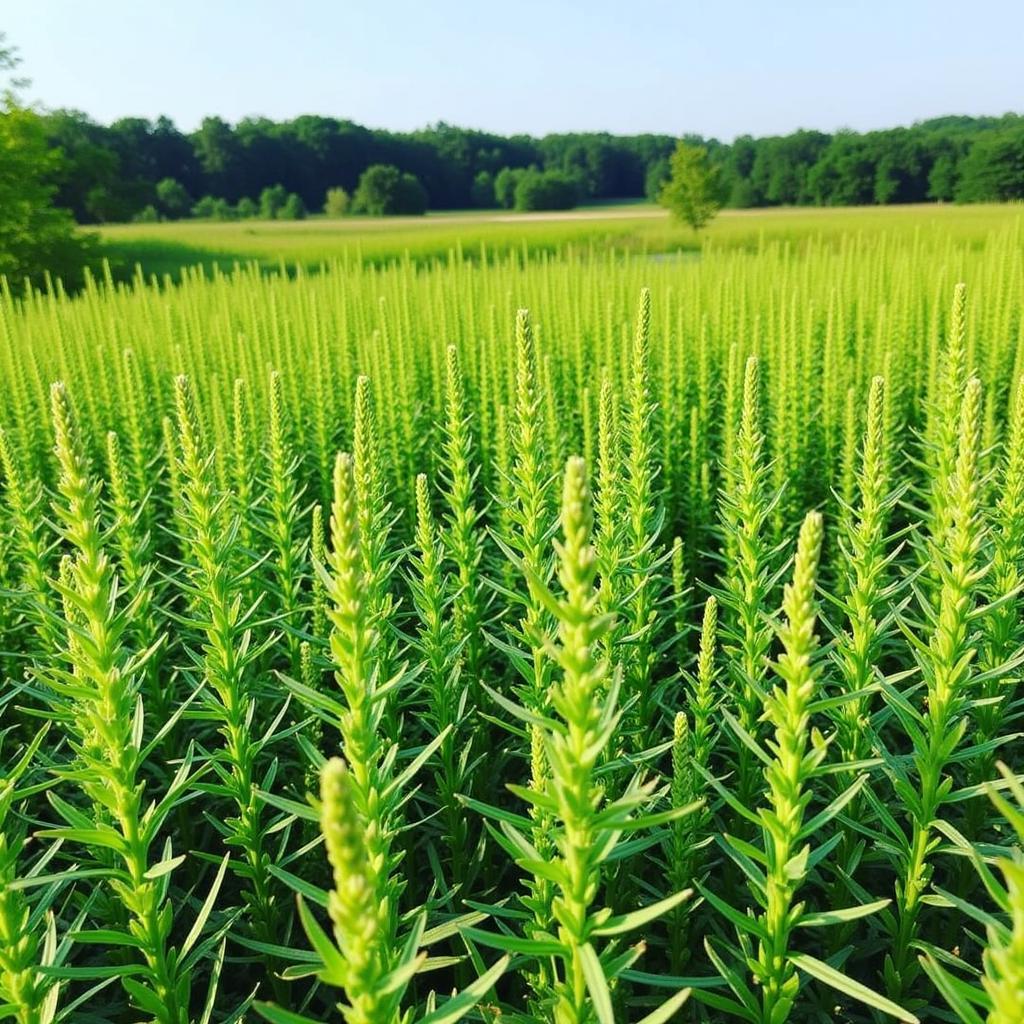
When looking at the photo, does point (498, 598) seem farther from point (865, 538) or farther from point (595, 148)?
point (595, 148)

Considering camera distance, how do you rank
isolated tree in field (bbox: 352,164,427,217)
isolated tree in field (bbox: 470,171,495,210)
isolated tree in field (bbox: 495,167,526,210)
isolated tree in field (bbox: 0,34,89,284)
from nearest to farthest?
isolated tree in field (bbox: 0,34,89,284)
isolated tree in field (bbox: 352,164,427,217)
isolated tree in field (bbox: 495,167,526,210)
isolated tree in field (bbox: 470,171,495,210)

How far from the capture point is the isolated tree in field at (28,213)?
729 inches

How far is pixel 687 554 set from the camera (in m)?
4.74

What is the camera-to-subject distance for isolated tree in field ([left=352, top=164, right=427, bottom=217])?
207 feet

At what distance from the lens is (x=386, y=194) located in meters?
63.5

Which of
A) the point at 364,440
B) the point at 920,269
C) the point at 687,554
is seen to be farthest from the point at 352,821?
the point at 920,269

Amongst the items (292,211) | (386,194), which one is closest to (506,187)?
(386,194)

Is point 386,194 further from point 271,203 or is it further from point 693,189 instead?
point 693,189

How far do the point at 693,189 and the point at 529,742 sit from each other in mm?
33186

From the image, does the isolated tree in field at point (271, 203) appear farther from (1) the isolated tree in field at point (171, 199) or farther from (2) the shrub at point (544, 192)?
(2) the shrub at point (544, 192)

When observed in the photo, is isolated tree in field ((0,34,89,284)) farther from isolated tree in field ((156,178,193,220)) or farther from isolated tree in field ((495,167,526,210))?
isolated tree in field ((495,167,526,210))

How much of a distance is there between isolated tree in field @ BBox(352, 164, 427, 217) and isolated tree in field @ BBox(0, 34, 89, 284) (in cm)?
4386

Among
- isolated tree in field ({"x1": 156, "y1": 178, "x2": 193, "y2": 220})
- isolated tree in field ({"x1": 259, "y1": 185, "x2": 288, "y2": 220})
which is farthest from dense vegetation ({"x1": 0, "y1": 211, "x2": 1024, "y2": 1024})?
isolated tree in field ({"x1": 156, "y1": 178, "x2": 193, "y2": 220})

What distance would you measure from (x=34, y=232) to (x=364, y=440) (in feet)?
70.7
